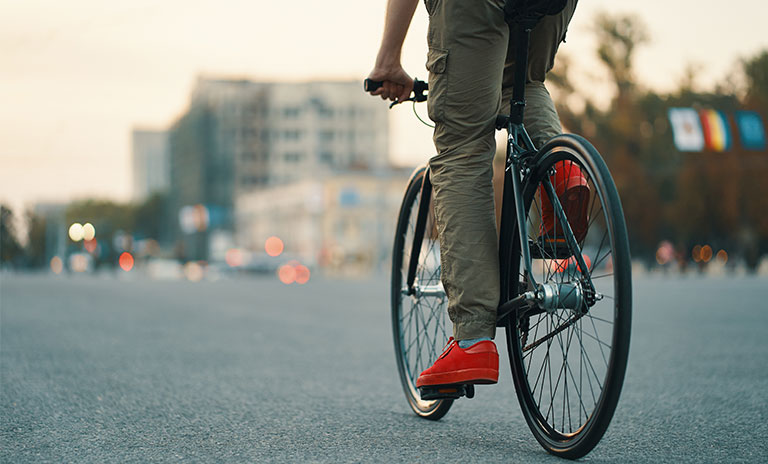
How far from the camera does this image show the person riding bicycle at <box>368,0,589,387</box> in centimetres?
291

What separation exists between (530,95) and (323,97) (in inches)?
4923

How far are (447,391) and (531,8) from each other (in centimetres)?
120

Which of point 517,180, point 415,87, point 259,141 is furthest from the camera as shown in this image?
point 259,141

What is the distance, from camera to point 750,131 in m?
33.9

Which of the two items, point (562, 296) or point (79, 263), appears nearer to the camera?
point (562, 296)

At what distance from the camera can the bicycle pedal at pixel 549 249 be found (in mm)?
2771

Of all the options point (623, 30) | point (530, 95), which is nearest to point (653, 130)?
point (623, 30)

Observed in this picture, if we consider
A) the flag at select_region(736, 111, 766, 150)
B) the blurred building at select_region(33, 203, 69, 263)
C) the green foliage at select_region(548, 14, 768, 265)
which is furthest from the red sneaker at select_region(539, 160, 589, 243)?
the blurred building at select_region(33, 203, 69, 263)

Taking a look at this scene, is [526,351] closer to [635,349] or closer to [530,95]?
[530,95]

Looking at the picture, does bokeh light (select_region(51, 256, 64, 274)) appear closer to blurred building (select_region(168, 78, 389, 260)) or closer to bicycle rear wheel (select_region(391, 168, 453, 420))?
blurred building (select_region(168, 78, 389, 260))

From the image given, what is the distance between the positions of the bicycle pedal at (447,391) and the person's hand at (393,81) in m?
0.99

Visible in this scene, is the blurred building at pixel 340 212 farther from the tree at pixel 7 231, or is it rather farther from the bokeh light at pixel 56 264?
the tree at pixel 7 231

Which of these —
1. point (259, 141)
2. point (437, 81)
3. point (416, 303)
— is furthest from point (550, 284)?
point (259, 141)

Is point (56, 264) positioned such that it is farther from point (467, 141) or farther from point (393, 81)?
point (467, 141)
